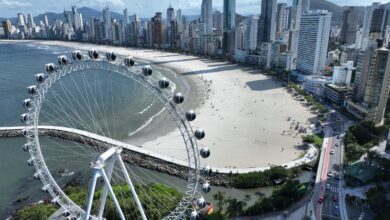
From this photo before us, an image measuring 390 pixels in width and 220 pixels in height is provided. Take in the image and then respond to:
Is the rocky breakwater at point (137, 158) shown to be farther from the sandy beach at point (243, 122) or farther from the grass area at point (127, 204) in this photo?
the grass area at point (127, 204)

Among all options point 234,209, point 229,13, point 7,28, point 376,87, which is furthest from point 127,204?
point 7,28

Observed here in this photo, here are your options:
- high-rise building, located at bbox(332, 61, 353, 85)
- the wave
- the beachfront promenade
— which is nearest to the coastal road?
the beachfront promenade

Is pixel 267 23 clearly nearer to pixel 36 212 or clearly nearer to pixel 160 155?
pixel 160 155

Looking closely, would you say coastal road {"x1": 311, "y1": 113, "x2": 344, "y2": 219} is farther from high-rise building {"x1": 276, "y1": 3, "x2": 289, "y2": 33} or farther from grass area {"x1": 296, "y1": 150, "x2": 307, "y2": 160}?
high-rise building {"x1": 276, "y1": 3, "x2": 289, "y2": 33}

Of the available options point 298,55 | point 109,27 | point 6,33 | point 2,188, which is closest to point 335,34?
point 298,55

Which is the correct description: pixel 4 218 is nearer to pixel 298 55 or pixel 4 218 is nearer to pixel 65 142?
pixel 65 142

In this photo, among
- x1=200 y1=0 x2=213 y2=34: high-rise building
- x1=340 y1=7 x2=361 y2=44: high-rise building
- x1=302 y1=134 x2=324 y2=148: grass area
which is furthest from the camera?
x1=200 y1=0 x2=213 y2=34: high-rise building
